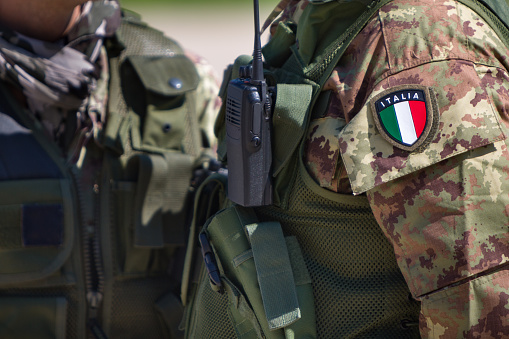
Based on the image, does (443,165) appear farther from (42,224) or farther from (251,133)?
(42,224)

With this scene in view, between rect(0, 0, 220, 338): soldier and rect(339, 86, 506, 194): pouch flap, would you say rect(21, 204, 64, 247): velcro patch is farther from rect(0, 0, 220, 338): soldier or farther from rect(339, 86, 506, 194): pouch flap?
rect(339, 86, 506, 194): pouch flap

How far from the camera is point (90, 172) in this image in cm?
229

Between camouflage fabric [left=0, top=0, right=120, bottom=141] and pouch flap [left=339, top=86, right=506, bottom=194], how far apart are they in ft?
4.21

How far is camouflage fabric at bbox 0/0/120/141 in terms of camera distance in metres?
2.13

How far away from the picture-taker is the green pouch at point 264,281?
56.7 inches

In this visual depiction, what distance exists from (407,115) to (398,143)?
6 cm

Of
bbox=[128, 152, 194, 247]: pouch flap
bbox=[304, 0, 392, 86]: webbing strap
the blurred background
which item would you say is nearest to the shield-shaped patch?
bbox=[304, 0, 392, 86]: webbing strap

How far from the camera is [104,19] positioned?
7.70ft

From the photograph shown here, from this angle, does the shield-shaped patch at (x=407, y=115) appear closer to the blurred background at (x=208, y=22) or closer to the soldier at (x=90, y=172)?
the soldier at (x=90, y=172)

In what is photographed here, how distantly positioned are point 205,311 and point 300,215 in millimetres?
434

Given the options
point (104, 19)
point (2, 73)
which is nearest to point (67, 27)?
point (104, 19)

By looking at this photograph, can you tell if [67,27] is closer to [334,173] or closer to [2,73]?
[2,73]

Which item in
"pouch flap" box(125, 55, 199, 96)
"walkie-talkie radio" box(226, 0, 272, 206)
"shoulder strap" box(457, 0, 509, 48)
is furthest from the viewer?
"pouch flap" box(125, 55, 199, 96)

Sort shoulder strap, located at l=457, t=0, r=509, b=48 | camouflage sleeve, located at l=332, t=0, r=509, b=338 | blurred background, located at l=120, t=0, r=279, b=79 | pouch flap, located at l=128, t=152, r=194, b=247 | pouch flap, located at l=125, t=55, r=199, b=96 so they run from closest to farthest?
camouflage sleeve, located at l=332, t=0, r=509, b=338
shoulder strap, located at l=457, t=0, r=509, b=48
pouch flap, located at l=128, t=152, r=194, b=247
pouch flap, located at l=125, t=55, r=199, b=96
blurred background, located at l=120, t=0, r=279, b=79
